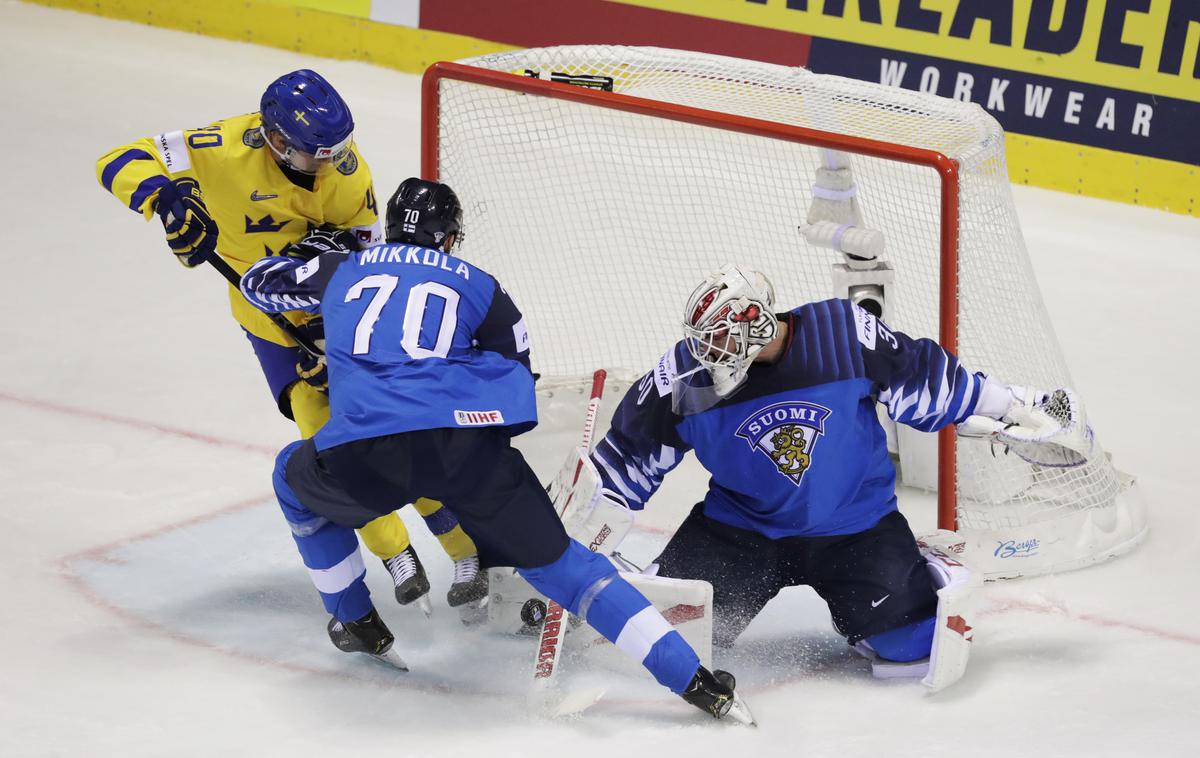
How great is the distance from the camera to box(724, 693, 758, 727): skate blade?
2854 millimetres

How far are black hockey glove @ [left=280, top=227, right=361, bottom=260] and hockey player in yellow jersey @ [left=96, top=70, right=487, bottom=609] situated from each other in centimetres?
3

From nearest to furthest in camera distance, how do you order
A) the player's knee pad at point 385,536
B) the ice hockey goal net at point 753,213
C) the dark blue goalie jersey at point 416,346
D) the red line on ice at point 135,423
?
the dark blue goalie jersey at point 416,346, the player's knee pad at point 385,536, the ice hockey goal net at point 753,213, the red line on ice at point 135,423

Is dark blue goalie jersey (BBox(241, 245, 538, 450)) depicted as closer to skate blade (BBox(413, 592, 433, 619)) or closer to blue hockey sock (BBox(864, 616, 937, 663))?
skate blade (BBox(413, 592, 433, 619))

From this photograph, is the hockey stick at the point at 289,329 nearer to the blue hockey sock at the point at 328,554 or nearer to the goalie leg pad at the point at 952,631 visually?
the blue hockey sock at the point at 328,554

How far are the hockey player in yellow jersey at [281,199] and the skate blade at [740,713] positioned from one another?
2.51ft

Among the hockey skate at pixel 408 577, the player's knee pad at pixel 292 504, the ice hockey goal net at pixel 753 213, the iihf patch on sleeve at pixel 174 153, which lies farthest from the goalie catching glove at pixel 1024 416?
the iihf patch on sleeve at pixel 174 153

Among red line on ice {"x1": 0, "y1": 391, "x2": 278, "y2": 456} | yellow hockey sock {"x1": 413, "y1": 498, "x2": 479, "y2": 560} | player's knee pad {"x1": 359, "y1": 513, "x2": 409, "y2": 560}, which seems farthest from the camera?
red line on ice {"x1": 0, "y1": 391, "x2": 278, "y2": 456}

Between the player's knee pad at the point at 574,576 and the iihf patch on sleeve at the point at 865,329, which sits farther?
the iihf patch on sleeve at the point at 865,329

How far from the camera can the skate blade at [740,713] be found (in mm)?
2854

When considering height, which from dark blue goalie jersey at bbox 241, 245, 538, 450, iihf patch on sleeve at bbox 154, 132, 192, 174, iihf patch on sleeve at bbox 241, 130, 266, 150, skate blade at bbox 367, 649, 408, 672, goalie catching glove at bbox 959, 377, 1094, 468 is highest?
iihf patch on sleeve at bbox 241, 130, 266, 150

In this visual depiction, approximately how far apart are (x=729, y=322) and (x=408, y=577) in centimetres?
101

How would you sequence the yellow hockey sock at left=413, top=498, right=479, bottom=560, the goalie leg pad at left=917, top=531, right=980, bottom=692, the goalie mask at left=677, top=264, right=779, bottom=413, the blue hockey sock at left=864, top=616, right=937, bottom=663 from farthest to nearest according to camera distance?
the yellow hockey sock at left=413, top=498, right=479, bottom=560 < the blue hockey sock at left=864, top=616, right=937, bottom=663 < the goalie leg pad at left=917, top=531, right=980, bottom=692 < the goalie mask at left=677, top=264, right=779, bottom=413

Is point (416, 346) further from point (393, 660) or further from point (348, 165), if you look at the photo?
point (348, 165)

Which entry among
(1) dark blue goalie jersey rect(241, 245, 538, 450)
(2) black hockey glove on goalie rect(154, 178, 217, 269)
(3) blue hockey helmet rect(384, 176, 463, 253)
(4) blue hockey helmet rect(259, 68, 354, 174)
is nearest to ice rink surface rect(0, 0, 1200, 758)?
(1) dark blue goalie jersey rect(241, 245, 538, 450)
